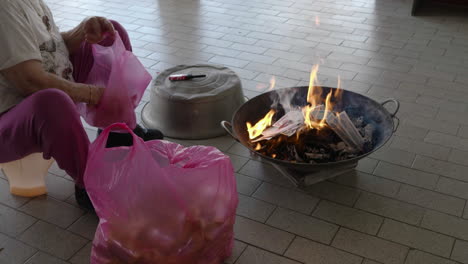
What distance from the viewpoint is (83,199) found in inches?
76.8

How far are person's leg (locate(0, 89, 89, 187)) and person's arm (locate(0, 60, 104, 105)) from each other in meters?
0.05

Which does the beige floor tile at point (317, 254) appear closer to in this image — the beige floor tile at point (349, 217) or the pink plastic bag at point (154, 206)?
the beige floor tile at point (349, 217)

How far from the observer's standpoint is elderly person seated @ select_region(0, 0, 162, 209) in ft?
5.41

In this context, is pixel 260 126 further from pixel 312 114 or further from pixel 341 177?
pixel 341 177

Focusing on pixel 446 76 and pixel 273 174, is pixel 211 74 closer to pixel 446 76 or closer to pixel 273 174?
pixel 273 174

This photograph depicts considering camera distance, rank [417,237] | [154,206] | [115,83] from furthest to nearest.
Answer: [115,83]
[417,237]
[154,206]

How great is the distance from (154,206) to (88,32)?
0.91 meters

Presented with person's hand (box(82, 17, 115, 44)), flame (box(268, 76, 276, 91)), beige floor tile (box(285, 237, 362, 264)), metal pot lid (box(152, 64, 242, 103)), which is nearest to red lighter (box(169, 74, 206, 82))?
metal pot lid (box(152, 64, 242, 103))

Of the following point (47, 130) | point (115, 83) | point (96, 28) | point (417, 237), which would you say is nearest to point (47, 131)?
point (47, 130)

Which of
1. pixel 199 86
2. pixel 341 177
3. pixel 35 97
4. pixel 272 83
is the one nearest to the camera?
pixel 35 97

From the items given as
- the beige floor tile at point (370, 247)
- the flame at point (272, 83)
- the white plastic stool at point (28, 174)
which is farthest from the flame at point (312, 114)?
the white plastic stool at point (28, 174)

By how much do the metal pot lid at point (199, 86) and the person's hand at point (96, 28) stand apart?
417mm

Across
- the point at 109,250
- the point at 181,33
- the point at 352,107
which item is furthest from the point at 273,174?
the point at 181,33

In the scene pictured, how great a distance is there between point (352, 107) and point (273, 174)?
1.48 feet
